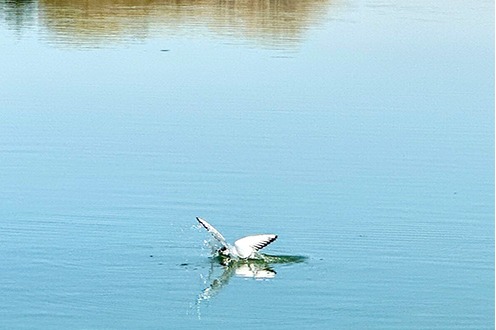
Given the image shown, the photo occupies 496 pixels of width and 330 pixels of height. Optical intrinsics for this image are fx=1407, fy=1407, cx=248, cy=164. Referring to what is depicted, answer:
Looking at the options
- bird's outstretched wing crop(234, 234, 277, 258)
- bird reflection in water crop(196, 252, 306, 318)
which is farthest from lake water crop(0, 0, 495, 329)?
bird's outstretched wing crop(234, 234, 277, 258)

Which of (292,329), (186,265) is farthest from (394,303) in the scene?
(186,265)

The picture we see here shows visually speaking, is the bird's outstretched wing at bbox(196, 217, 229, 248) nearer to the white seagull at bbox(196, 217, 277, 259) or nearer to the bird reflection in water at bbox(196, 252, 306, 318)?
the white seagull at bbox(196, 217, 277, 259)

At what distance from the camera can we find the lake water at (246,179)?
854cm

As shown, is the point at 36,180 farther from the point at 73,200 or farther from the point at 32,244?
the point at 32,244

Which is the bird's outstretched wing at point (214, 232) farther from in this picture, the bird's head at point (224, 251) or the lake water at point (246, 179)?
the lake water at point (246, 179)

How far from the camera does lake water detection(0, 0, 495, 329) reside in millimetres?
8539

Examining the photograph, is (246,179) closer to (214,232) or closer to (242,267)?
(242,267)

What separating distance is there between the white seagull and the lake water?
112mm

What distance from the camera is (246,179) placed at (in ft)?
38.4

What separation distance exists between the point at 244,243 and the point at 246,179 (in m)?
2.53

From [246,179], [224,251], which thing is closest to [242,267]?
[224,251]

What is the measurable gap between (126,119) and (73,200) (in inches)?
147

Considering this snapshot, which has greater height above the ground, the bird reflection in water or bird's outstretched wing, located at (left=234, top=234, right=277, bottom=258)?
bird's outstretched wing, located at (left=234, top=234, right=277, bottom=258)

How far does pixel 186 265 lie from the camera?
30.2 feet
